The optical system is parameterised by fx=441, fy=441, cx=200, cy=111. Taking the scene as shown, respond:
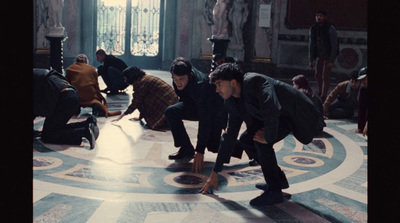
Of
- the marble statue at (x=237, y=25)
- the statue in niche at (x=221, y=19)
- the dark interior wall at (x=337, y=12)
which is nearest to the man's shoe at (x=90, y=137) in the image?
the statue in niche at (x=221, y=19)

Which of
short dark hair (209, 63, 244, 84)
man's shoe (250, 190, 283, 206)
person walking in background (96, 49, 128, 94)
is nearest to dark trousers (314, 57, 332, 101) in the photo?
person walking in background (96, 49, 128, 94)

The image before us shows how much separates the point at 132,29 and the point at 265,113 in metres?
11.1

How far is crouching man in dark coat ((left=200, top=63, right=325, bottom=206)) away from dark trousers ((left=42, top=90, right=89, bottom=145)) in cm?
195

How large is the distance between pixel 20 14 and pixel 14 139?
180mm

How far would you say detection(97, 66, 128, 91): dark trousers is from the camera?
26.3 feet

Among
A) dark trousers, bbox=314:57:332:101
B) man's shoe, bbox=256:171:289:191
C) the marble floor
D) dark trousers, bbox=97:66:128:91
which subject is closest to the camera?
the marble floor

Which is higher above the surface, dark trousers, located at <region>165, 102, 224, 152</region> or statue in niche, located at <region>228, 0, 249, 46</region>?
statue in niche, located at <region>228, 0, 249, 46</region>

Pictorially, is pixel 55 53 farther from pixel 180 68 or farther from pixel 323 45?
pixel 180 68

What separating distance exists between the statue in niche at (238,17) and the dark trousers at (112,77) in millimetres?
3081

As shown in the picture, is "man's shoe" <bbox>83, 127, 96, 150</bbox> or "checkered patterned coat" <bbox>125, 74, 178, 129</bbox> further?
"checkered patterned coat" <bbox>125, 74, 178, 129</bbox>

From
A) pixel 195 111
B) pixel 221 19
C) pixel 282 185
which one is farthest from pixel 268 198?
pixel 221 19

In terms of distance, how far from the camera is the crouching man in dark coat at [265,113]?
254 centimetres

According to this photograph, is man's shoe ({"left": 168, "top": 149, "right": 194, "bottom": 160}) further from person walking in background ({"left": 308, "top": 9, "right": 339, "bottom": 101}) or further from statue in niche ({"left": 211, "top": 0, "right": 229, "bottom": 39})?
statue in niche ({"left": 211, "top": 0, "right": 229, "bottom": 39})

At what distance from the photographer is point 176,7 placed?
12.7 m
